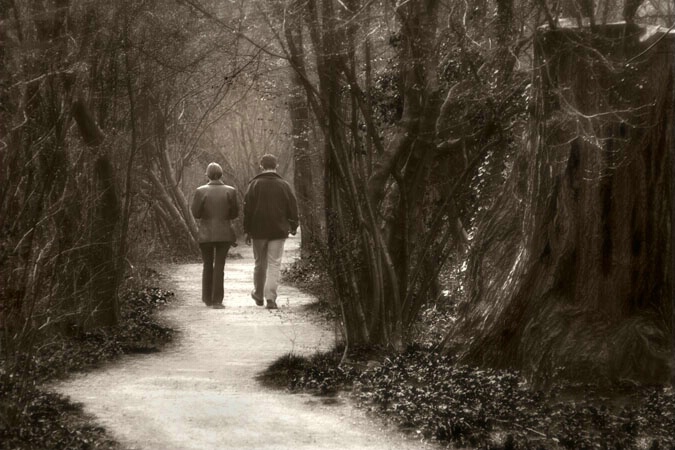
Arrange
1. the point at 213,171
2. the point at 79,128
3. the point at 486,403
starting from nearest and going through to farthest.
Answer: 1. the point at 486,403
2. the point at 79,128
3. the point at 213,171

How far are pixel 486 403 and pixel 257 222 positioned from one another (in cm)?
744

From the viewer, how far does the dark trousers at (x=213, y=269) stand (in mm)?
15234

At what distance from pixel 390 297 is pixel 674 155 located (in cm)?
314

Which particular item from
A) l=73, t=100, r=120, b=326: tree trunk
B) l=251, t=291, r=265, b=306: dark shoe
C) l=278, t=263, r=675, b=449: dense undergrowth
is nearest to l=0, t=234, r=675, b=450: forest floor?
l=278, t=263, r=675, b=449: dense undergrowth

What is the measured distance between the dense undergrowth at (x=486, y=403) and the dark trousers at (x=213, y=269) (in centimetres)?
537

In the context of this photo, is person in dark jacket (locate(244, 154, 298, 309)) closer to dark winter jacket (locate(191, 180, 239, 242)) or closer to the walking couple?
the walking couple

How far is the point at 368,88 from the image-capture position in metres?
10.2

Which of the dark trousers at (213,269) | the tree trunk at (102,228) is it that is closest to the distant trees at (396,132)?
the tree trunk at (102,228)

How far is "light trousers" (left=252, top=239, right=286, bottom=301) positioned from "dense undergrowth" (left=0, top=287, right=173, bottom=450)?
2602mm

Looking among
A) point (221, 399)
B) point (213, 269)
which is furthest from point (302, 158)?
point (221, 399)

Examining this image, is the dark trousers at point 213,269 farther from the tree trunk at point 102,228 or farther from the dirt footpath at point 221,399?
the tree trunk at point 102,228

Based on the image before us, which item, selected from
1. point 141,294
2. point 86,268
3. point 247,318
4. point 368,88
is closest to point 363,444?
point 368,88

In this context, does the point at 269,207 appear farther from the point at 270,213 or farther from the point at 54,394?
the point at 54,394

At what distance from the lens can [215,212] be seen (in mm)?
15016
